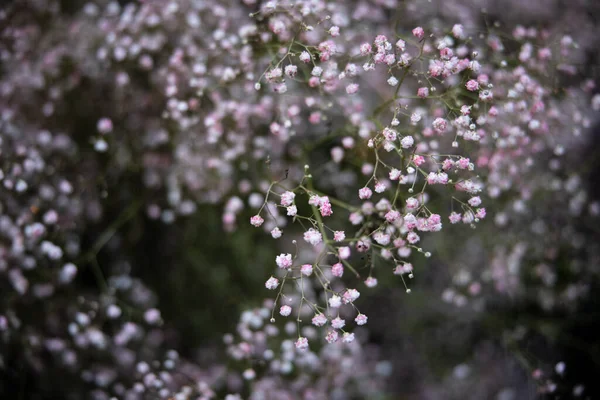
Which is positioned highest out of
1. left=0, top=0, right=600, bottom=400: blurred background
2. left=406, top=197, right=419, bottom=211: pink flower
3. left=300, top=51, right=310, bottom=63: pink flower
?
left=300, top=51, right=310, bottom=63: pink flower

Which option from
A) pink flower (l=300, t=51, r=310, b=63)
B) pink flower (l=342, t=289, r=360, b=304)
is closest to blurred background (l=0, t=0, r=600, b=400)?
pink flower (l=300, t=51, r=310, b=63)

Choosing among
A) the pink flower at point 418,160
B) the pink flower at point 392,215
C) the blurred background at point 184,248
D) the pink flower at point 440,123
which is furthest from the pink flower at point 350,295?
the blurred background at point 184,248

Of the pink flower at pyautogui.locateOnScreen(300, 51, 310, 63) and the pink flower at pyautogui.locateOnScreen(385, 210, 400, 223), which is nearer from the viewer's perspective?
the pink flower at pyautogui.locateOnScreen(385, 210, 400, 223)

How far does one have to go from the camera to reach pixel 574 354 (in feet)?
9.27

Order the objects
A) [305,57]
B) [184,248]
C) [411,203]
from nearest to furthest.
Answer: [411,203] < [305,57] < [184,248]

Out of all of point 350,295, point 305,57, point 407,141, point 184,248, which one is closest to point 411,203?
point 407,141

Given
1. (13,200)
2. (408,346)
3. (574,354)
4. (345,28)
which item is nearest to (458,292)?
(408,346)

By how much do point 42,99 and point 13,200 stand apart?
57cm

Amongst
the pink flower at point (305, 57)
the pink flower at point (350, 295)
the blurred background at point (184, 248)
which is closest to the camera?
the pink flower at point (350, 295)

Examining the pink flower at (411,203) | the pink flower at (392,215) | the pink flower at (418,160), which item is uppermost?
the pink flower at (418,160)

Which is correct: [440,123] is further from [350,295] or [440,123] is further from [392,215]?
[350,295]

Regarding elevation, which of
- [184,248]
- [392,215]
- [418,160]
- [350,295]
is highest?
[418,160]

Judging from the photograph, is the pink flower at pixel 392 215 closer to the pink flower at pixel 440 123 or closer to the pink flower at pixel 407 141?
the pink flower at pixel 407 141

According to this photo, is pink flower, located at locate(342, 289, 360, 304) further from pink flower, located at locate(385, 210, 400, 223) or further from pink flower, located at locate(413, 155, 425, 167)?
pink flower, located at locate(413, 155, 425, 167)
